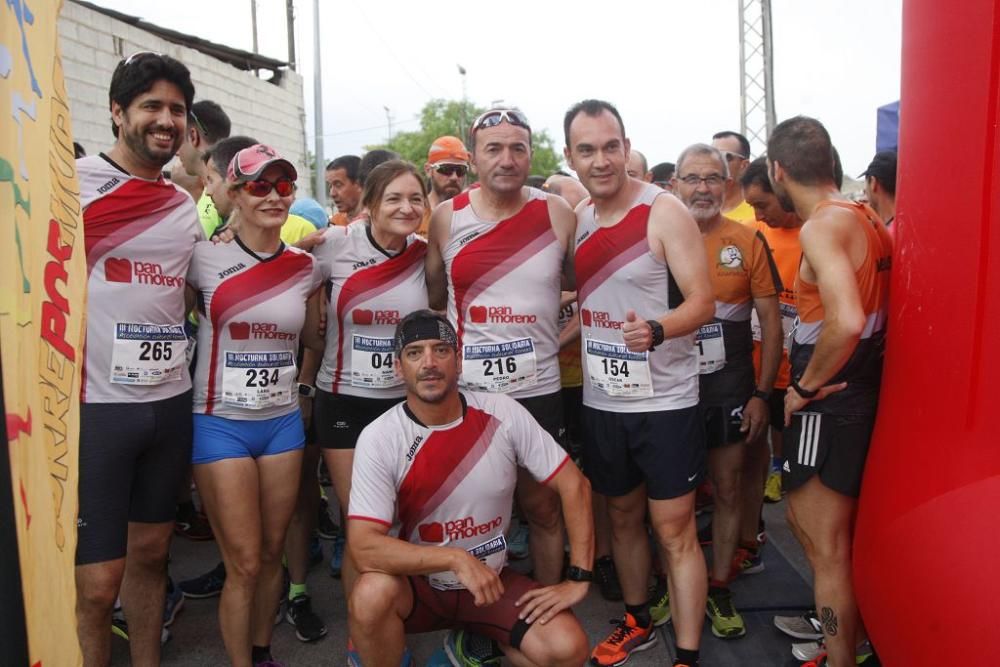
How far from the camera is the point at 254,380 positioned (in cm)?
283

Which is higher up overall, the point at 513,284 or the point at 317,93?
the point at 317,93

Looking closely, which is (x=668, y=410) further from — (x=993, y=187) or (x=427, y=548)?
(x=993, y=187)

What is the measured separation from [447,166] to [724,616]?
308 cm

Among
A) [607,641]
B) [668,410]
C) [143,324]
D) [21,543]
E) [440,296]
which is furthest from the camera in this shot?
[440,296]

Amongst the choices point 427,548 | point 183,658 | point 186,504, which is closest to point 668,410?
point 427,548

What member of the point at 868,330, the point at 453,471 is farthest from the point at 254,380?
the point at 868,330

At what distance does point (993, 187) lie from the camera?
5.16ft

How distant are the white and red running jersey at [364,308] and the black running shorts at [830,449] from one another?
1.57m

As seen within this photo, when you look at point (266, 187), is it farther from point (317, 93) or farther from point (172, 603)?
point (317, 93)

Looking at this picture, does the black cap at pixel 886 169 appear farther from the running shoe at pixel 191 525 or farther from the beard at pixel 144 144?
the running shoe at pixel 191 525

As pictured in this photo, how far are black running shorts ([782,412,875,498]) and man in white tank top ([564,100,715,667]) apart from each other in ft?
1.39

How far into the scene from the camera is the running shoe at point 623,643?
303 cm

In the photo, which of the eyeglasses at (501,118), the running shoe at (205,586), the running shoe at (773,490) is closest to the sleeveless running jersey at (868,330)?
the eyeglasses at (501,118)

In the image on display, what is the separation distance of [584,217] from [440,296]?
29.3 inches
